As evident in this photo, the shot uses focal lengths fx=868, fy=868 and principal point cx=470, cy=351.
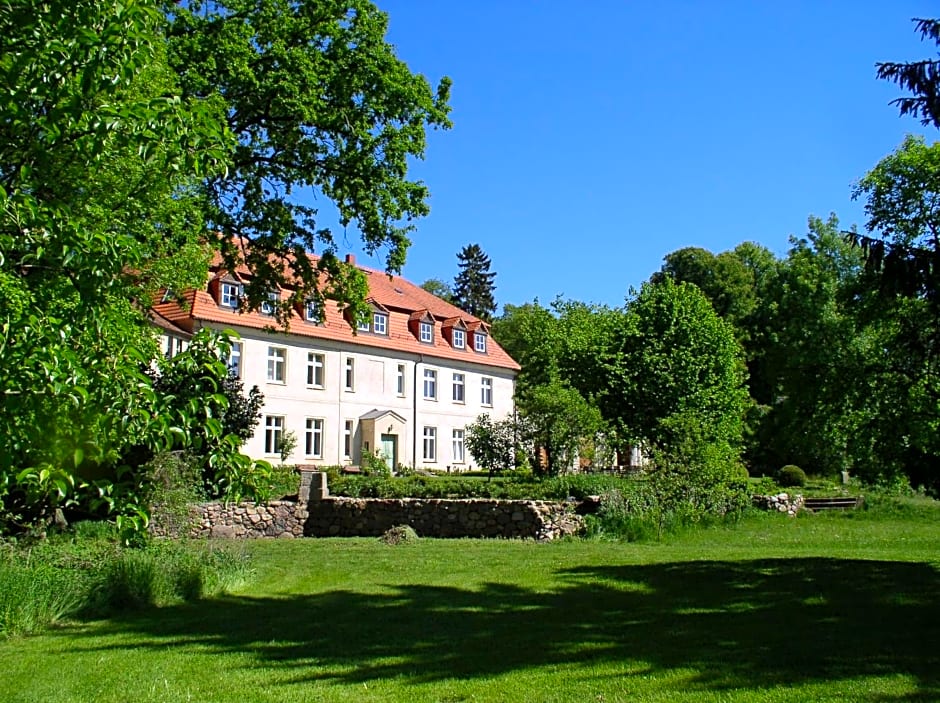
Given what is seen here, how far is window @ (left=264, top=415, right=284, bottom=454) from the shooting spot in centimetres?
3844

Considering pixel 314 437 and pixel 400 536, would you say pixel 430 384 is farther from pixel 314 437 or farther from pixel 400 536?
pixel 400 536

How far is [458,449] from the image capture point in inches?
1870

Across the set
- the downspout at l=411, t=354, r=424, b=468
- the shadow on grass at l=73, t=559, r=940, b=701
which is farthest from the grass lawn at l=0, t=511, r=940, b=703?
the downspout at l=411, t=354, r=424, b=468

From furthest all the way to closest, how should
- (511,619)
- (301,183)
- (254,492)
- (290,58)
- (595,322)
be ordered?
(595,322), (301,183), (290,58), (511,619), (254,492)

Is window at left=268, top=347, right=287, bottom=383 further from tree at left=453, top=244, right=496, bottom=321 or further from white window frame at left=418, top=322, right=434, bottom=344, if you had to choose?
tree at left=453, top=244, right=496, bottom=321

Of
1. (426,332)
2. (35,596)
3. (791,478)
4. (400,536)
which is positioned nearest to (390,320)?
(426,332)

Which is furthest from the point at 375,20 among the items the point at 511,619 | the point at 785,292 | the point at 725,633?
the point at 785,292

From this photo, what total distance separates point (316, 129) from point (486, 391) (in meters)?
31.4

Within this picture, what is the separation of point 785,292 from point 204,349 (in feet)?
158

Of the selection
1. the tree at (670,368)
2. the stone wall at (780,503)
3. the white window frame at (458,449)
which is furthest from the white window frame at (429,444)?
the stone wall at (780,503)

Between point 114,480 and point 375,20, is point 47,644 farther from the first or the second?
point 375,20

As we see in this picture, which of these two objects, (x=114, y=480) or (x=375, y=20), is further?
(x=375, y=20)

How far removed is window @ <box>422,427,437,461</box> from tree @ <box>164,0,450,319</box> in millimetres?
25177

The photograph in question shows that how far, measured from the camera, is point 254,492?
443 cm
